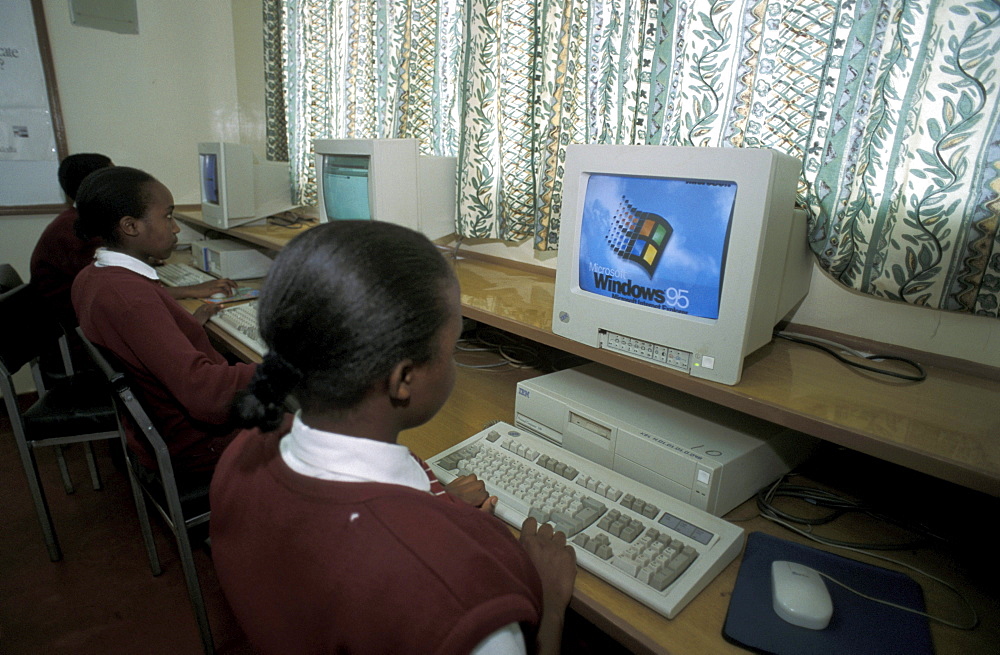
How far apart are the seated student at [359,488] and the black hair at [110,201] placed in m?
1.02

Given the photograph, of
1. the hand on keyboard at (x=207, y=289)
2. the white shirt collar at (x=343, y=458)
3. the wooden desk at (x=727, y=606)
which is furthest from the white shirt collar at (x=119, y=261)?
the wooden desk at (x=727, y=606)

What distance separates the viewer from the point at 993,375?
0.94 m

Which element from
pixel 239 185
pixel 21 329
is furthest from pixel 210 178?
pixel 21 329

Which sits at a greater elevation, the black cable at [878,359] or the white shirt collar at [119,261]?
the white shirt collar at [119,261]

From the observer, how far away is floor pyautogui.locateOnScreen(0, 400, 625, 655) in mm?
1464

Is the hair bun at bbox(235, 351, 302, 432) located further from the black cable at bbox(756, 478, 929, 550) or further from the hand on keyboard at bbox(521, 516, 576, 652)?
the black cable at bbox(756, 478, 929, 550)

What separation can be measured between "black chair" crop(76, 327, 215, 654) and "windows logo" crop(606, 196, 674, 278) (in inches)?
41.5

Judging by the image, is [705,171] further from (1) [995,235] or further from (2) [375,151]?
(2) [375,151]

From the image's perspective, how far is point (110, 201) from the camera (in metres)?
1.36

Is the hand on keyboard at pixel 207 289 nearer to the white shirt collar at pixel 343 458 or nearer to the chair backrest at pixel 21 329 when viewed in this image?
the chair backrest at pixel 21 329

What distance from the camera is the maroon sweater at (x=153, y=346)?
3.99 feet

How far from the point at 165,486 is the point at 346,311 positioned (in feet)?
3.42

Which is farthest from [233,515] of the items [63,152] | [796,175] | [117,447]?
[63,152]

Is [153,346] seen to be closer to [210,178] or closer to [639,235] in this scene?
[639,235]
